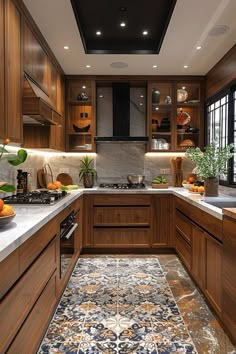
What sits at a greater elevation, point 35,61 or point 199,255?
point 35,61

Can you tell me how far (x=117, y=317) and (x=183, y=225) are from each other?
4.77 feet

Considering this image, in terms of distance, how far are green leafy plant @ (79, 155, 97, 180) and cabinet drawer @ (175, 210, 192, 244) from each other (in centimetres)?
143

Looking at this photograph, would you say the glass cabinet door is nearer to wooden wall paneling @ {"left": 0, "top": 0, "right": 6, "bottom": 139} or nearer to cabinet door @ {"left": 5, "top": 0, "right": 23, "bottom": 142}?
cabinet door @ {"left": 5, "top": 0, "right": 23, "bottom": 142}

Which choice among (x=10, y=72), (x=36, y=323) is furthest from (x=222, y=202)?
(x=10, y=72)

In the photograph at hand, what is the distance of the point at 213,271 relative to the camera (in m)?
2.40

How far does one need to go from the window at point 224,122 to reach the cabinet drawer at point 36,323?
2328 millimetres

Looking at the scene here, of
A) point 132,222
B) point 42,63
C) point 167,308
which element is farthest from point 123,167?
point 167,308

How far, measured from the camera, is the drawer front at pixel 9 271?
1259mm

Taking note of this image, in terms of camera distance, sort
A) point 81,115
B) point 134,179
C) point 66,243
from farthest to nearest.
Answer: point 81,115
point 134,179
point 66,243

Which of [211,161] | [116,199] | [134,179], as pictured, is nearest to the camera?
[211,161]

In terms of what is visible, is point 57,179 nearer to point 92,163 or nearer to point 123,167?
point 92,163

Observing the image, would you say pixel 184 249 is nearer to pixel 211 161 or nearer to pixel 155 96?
pixel 211 161

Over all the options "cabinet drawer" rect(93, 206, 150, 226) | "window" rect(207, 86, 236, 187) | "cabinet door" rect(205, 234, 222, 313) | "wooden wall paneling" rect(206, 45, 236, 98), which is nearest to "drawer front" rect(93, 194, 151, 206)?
"cabinet drawer" rect(93, 206, 150, 226)

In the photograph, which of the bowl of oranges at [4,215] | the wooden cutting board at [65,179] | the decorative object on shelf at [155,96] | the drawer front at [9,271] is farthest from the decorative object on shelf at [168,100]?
the drawer front at [9,271]
